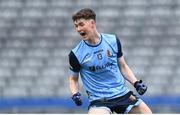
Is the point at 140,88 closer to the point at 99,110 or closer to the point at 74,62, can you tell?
the point at 99,110

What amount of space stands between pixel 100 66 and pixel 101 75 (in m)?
0.09

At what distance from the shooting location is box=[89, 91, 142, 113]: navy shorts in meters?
6.76

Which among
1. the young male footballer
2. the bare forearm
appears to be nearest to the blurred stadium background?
the bare forearm

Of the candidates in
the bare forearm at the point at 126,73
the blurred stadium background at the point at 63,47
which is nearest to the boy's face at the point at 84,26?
the bare forearm at the point at 126,73

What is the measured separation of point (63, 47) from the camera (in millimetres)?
13703

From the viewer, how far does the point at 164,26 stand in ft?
45.4

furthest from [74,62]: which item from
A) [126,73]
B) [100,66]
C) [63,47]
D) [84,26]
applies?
[63,47]

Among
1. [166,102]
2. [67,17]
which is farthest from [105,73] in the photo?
[67,17]

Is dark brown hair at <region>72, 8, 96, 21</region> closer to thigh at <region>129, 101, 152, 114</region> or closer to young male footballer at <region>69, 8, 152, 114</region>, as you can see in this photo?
young male footballer at <region>69, 8, 152, 114</region>

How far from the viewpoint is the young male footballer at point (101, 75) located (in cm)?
671

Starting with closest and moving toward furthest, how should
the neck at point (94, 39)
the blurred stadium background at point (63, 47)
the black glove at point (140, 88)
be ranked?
the neck at point (94, 39)
the black glove at point (140, 88)
the blurred stadium background at point (63, 47)

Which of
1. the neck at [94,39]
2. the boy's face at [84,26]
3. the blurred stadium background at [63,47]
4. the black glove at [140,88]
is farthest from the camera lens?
the blurred stadium background at [63,47]

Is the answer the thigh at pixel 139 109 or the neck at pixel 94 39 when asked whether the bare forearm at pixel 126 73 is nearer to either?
the thigh at pixel 139 109

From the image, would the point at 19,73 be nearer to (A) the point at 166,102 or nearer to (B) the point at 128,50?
(B) the point at 128,50
